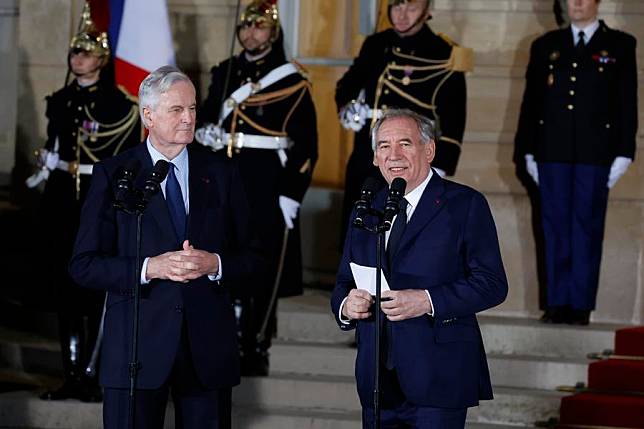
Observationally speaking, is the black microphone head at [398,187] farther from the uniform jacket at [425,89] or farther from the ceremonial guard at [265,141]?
the ceremonial guard at [265,141]

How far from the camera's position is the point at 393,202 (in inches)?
178

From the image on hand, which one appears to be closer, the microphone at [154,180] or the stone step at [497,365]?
the microphone at [154,180]


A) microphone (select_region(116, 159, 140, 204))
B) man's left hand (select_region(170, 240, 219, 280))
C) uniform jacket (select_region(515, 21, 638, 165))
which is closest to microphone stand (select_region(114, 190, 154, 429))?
microphone (select_region(116, 159, 140, 204))

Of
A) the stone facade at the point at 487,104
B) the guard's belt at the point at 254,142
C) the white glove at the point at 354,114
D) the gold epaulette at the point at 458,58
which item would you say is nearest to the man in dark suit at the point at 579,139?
the stone facade at the point at 487,104

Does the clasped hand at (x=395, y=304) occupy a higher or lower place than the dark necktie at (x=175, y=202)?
lower

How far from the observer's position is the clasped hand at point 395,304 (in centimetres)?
454

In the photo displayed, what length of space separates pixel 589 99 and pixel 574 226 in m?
0.69

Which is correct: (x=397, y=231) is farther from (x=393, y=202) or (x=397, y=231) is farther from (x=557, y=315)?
(x=557, y=315)

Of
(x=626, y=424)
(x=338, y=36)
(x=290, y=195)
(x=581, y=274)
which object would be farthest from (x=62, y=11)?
(x=626, y=424)

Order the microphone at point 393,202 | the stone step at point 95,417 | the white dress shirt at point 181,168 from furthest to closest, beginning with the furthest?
the stone step at point 95,417 → the white dress shirt at point 181,168 → the microphone at point 393,202

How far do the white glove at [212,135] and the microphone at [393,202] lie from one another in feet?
11.4

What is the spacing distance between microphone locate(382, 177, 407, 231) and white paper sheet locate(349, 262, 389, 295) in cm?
18

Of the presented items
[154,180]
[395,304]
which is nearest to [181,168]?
[154,180]

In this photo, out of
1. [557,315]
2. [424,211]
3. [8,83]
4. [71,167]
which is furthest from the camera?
[8,83]
